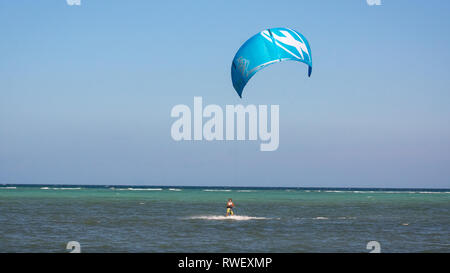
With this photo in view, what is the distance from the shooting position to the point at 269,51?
26.6 m

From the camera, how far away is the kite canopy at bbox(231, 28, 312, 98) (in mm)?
26422

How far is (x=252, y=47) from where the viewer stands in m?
27.0

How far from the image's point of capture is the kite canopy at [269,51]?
1040 inches
